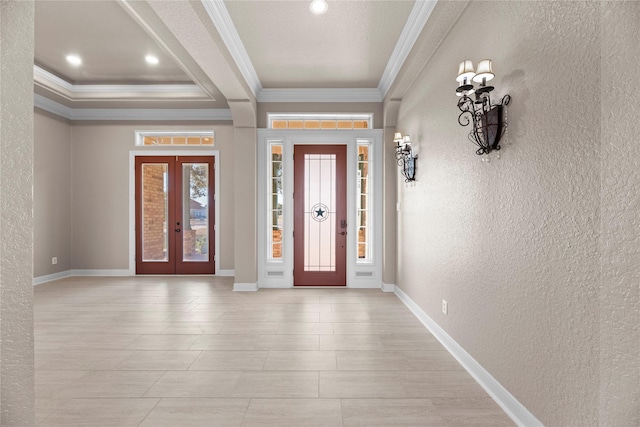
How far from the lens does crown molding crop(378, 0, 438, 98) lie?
3.22 metres

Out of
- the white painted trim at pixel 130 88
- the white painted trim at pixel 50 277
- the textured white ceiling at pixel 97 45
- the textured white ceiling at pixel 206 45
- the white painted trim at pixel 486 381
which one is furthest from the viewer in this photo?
the white painted trim at pixel 50 277

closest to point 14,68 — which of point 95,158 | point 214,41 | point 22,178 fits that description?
point 22,178

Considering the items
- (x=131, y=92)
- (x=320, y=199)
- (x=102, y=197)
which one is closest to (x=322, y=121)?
(x=320, y=199)

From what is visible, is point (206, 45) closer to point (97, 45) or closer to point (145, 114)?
point (97, 45)

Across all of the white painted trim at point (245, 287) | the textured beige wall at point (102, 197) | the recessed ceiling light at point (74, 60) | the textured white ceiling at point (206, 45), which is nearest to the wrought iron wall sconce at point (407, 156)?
the textured white ceiling at point (206, 45)

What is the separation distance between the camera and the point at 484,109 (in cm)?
238

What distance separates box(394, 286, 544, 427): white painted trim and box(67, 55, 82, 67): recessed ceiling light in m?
5.57

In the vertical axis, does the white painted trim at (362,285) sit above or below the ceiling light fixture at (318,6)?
below

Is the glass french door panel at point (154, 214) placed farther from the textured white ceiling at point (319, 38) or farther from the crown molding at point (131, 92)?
the textured white ceiling at point (319, 38)

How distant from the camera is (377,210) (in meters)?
5.70

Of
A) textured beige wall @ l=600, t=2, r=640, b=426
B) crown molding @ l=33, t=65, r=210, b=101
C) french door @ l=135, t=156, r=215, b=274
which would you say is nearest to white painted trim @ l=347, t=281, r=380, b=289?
french door @ l=135, t=156, r=215, b=274

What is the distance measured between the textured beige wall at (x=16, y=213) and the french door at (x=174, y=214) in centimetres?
552

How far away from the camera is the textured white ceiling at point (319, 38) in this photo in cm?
340

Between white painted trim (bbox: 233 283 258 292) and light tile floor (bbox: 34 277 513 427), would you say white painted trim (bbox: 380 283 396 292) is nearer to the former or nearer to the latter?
light tile floor (bbox: 34 277 513 427)
